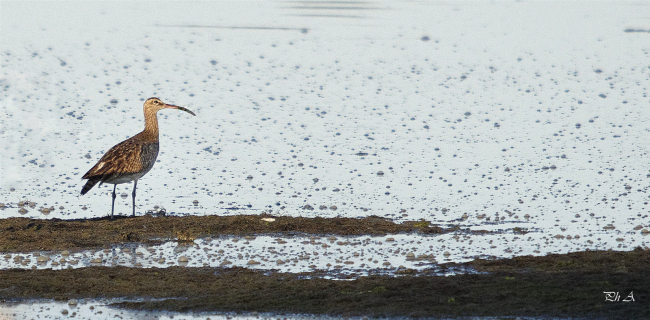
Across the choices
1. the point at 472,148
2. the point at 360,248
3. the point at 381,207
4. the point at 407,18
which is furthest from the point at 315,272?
the point at 407,18

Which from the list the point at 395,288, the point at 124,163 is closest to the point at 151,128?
the point at 124,163

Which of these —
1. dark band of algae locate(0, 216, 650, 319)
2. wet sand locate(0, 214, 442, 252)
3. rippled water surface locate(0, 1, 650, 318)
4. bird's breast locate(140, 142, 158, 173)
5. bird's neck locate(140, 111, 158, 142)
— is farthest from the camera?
bird's neck locate(140, 111, 158, 142)

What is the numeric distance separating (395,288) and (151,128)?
6.98m

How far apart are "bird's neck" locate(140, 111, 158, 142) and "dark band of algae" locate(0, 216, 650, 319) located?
485 cm

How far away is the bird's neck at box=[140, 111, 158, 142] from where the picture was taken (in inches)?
535

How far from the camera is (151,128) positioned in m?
13.8

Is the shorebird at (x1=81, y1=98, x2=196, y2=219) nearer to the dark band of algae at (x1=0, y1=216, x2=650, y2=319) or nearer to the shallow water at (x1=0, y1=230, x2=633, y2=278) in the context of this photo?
the shallow water at (x1=0, y1=230, x2=633, y2=278)

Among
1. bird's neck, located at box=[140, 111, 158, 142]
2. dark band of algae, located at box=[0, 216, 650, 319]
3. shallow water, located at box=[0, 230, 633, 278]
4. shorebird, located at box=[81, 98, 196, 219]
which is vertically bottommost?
dark band of algae, located at box=[0, 216, 650, 319]

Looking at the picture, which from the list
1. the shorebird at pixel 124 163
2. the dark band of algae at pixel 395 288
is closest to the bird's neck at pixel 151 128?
the shorebird at pixel 124 163

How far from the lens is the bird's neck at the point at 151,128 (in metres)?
13.6

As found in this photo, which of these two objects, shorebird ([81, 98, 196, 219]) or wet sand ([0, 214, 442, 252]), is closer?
wet sand ([0, 214, 442, 252])

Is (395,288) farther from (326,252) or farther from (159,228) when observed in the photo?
(159,228)

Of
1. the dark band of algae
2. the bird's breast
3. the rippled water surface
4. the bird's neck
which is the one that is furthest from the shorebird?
the dark band of algae

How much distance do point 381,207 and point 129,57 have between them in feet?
48.1
